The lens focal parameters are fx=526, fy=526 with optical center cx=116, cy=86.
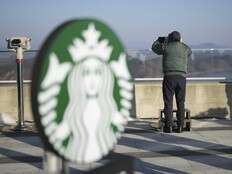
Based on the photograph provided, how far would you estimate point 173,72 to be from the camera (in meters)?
9.09

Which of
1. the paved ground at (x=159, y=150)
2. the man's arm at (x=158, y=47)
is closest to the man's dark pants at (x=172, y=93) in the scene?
the paved ground at (x=159, y=150)

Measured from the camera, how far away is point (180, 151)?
25.0 feet

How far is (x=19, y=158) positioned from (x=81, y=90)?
16.2ft

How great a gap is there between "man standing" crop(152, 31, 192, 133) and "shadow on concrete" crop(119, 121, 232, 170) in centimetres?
44

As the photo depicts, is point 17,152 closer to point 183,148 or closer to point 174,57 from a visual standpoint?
point 183,148

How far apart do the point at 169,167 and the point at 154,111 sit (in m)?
4.61

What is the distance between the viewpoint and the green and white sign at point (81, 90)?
2.52 m

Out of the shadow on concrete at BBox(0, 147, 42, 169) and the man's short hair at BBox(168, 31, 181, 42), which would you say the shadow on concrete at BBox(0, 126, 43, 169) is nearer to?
the shadow on concrete at BBox(0, 147, 42, 169)

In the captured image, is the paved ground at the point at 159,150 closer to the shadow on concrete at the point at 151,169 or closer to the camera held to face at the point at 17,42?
the shadow on concrete at the point at 151,169

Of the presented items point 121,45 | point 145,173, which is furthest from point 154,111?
point 121,45

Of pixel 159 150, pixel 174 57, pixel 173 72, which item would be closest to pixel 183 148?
pixel 159 150

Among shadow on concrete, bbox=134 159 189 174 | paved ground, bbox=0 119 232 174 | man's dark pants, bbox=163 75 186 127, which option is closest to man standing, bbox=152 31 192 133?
man's dark pants, bbox=163 75 186 127

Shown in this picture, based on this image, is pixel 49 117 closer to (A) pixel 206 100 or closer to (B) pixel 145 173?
(B) pixel 145 173

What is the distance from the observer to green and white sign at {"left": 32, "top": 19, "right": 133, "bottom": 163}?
252 cm
